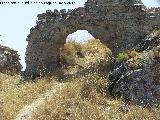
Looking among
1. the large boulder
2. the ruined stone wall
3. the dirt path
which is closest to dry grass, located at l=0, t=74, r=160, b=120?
the dirt path

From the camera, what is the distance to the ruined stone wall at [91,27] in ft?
65.5

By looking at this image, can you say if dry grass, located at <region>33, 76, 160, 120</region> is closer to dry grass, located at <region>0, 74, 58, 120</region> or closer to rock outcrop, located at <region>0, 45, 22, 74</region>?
dry grass, located at <region>0, 74, 58, 120</region>

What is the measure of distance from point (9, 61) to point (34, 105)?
9354 millimetres

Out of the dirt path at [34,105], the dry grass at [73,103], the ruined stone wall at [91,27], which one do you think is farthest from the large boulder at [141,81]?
the ruined stone wall at [91,27]

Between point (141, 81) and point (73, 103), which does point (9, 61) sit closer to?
point (73, 103)

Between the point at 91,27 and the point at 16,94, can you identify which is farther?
the point at 91,27

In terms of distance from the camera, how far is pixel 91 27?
21.1m

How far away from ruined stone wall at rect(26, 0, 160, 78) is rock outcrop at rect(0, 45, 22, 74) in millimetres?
2745

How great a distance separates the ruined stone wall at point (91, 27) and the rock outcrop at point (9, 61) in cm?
274

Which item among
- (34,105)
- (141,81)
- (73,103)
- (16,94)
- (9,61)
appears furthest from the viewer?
(9,61)

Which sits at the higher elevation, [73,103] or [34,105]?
[73,103]

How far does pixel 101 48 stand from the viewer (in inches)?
972

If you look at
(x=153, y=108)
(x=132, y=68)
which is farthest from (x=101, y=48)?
(x=153, y=108)

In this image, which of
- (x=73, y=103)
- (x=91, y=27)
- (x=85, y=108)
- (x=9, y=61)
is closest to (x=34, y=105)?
(x=73, y=103)
